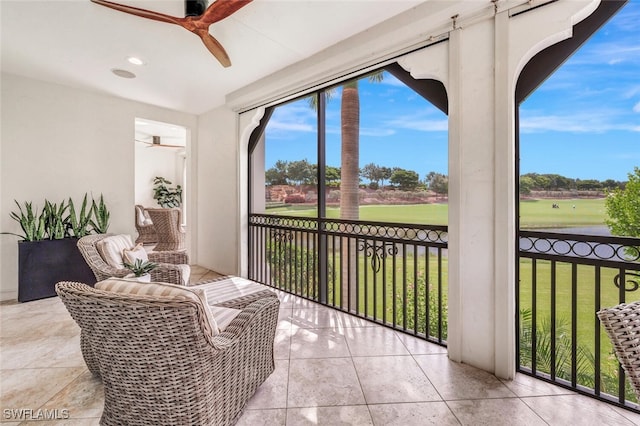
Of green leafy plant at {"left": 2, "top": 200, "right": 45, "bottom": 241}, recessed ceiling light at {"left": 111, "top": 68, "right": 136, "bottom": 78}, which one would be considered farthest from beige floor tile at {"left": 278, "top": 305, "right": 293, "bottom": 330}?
recessed ceiling light at {"left": 111, "top": 68, "right": 136, "bottom": 78}

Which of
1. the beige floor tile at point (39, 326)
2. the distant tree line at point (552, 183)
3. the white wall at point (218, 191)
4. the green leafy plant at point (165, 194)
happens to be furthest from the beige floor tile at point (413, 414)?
the green leafy plant at point (165, 194)

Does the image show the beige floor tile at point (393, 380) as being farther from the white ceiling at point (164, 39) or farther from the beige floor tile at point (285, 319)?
the white ceiling at point (164, 39)

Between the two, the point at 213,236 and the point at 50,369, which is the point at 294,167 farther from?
the point at 50,369

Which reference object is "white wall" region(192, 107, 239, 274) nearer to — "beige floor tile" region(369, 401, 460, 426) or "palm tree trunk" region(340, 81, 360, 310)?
"palm tree trunk" region(340, 81, 360, 310)

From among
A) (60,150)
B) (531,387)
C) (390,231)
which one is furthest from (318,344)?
(60,150)

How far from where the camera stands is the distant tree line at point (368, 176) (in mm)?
3307

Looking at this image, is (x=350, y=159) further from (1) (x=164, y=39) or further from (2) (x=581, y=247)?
(2) (x=581, y=247)

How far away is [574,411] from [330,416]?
1.37 meters

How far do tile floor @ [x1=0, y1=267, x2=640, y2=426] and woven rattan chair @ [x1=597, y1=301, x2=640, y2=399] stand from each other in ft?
2.88

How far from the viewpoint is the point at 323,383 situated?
186cm

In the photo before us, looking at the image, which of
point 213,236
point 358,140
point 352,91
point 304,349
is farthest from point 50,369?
point 352,91

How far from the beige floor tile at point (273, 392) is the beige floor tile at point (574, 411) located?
1.44 meters

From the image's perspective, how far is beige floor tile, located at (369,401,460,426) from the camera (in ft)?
5.02

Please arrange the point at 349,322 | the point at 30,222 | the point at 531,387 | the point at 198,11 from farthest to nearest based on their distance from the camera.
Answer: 1. the point at 30,222
2. the point at 349,322
3. the point at 198,11
4. the point at 531,387
